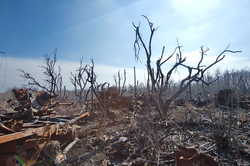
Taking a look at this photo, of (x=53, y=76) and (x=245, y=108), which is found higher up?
(x=53, y=76)

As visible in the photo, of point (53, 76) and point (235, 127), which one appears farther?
point (53, 76)

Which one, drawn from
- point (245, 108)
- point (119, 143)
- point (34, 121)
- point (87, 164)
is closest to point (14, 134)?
point (34, 121)

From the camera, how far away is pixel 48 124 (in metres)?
4.99

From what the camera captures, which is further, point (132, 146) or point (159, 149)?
point (132, 146)

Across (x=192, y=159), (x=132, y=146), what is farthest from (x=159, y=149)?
(x=192, y=159)

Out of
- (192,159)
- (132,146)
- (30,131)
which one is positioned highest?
(30,131)

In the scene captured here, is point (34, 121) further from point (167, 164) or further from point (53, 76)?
point (53, 76)

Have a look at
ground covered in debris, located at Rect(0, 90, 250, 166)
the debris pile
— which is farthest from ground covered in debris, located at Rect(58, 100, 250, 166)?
the debris pile

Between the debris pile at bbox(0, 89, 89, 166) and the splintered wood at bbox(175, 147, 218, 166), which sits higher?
the debris pile at bbox(0, 89, 89, 166)

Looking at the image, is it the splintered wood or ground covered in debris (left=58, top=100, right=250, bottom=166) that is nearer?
the splintered wood

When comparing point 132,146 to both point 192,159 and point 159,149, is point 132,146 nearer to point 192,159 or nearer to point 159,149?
point 159,149

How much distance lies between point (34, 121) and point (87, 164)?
5.08 feet

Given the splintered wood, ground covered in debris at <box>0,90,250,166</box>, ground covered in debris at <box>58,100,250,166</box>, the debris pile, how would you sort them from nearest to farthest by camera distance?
the debris pile → the splintered wood → ground covered in debris at <box>0,90,250,166</box> → ground covered in debris at <box>58,100,250,166</box>

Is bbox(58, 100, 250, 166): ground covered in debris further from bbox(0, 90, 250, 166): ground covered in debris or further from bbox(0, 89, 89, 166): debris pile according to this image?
bbox(0, 89, 89, 166): debris pile
